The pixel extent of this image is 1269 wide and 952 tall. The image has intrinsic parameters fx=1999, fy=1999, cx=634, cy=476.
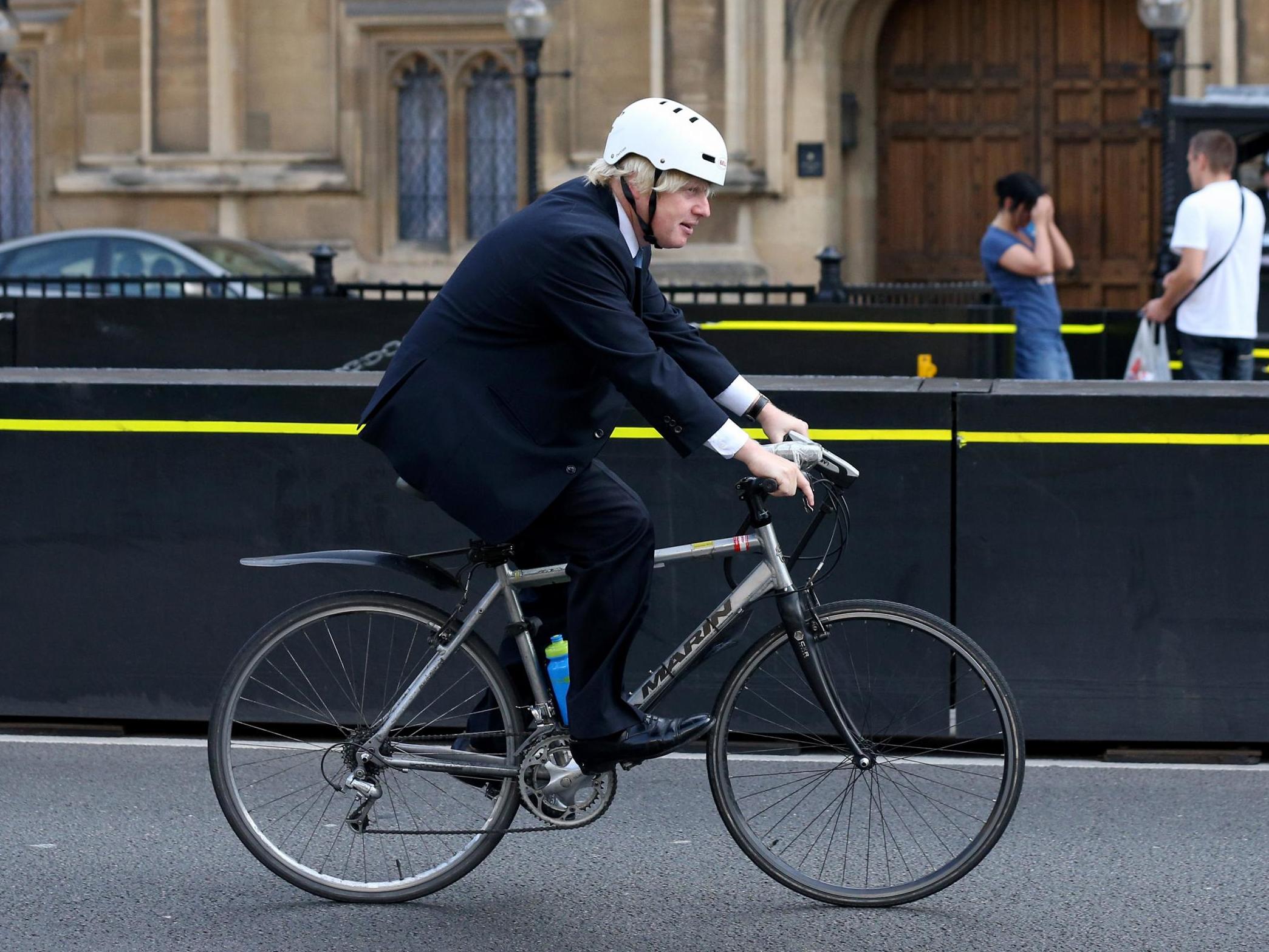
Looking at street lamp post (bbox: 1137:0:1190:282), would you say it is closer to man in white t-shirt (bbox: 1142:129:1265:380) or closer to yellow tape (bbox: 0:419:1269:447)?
man in white t-shirt (bbox: 1142:129:1265:380)

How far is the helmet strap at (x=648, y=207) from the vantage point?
429 cm

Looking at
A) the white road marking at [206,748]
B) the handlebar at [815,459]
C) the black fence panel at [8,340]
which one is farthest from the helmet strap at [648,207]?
the black fence panel at [8,340]

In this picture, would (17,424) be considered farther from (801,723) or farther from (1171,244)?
(1171,244)

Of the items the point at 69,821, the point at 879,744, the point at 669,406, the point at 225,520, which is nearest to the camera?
the point at 669,406

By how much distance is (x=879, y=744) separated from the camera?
15.1 ft

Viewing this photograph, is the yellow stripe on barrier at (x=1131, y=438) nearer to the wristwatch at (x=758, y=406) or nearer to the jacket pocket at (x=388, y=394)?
the wristwatch at (x=758, y=406)

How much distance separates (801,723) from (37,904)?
2105 millimetres

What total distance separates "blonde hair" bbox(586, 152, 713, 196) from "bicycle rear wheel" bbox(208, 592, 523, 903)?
1.07 meters

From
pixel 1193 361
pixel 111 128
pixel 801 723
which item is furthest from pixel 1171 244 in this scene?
pixel 111 128

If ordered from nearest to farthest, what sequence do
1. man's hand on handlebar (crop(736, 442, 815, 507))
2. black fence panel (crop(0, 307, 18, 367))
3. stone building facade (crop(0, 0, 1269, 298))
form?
man's hand on handlebar (crop(736, 442, 815, 507))
black fence panel (crop(0, 307, 18, 367))
stone building facade (crop(0, 0, 1269, 298))

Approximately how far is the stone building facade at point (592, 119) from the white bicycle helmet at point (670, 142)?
Answer: 51.3 ft

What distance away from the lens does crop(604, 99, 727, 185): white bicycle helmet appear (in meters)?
4.23

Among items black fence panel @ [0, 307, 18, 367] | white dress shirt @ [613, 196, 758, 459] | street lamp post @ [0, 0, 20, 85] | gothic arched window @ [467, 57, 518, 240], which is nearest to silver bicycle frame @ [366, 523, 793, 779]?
white dress shirt @ [613, 196, 758, 459]

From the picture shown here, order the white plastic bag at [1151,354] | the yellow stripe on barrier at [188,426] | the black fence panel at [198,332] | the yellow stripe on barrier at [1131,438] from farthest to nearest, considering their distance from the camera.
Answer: the black fence panel at [198,332]
the white plastic bag at [1151,354]
the yellow stripe on barrier at [188,426]
the yellow stripe on barrier at [1131,438]
